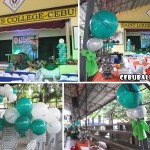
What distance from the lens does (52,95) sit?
53.5 inches

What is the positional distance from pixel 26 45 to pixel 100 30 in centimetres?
36

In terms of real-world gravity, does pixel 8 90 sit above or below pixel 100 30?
below

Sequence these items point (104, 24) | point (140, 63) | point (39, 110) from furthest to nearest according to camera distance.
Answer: point (39, 110)
point (140, 63)
point (104, 24)

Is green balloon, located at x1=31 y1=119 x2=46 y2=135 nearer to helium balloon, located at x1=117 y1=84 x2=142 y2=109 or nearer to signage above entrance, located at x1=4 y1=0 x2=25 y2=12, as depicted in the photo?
helium balloon, located at x1=117 y1=84 x2=142 y2=109

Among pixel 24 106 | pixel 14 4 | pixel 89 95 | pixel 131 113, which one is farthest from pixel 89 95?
pixel 14 4

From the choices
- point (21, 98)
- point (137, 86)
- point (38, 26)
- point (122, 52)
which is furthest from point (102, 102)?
point (38, 26)

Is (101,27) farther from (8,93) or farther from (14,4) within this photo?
(8,93)

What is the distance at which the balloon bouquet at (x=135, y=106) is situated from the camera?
4.05 feet

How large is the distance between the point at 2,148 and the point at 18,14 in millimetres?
748

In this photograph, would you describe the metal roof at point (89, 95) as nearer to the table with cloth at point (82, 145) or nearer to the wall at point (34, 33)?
the table with cloth at point (82, 145)

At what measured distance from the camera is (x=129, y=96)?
1.24 meters

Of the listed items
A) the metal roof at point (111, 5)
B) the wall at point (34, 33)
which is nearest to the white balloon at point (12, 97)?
the wall at point (34, 33)

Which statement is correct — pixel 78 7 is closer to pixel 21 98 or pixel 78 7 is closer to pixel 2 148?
pixel 21 98

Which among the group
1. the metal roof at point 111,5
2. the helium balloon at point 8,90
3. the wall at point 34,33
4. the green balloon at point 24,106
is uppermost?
the metal roof at point 111,5
